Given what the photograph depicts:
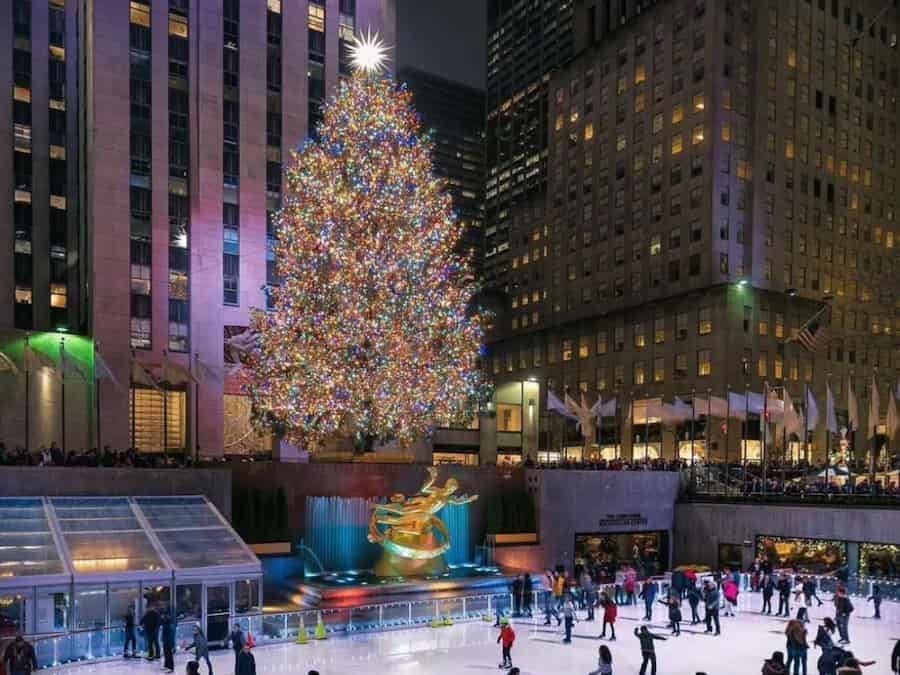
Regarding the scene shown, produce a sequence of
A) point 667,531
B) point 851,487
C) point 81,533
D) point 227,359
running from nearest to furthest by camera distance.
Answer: point 81,533
point 851,487
point 667,531
point 227,359

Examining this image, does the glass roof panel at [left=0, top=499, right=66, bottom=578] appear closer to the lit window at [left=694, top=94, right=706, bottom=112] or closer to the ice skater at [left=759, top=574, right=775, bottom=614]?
the ice skater at [left=759, top=574, right=775, bottom=614]

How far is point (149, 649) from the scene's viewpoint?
20828 millimetres

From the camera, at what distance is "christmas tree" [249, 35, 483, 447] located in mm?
34000

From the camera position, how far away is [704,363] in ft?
246

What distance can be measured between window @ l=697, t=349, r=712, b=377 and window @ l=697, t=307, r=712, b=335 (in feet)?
5.55

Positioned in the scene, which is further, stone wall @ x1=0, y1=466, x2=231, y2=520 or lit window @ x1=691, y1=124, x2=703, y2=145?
lit window @ x1=691, y1=124, x2=703, y2=145

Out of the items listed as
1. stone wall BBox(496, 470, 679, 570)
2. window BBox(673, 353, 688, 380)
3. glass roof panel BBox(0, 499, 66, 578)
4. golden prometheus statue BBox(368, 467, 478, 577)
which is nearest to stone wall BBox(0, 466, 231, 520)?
glass roof panel BBox(0, 499, 66, 578)

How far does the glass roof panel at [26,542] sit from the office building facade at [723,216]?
5096 cm

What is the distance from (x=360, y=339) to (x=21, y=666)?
19.0 m

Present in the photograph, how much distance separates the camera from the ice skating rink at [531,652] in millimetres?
20234

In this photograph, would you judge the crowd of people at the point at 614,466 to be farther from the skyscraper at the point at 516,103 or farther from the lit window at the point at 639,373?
the skyscraper at the point at 516,103

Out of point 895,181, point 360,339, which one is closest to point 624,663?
point 360,339

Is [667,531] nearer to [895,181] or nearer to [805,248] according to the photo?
[805,248]

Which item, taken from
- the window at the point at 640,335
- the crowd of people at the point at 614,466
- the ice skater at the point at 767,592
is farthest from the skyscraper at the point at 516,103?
the ice skater at the point at 767,592
